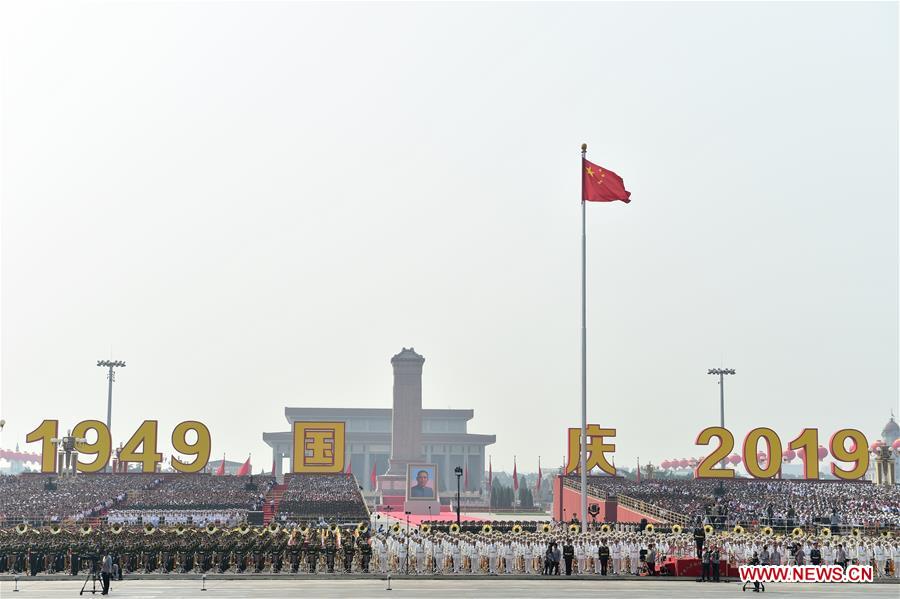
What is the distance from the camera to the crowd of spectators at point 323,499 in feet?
226

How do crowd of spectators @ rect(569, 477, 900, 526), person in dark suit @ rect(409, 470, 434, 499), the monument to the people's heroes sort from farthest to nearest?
1. the monument to the people's heroes
2. person in dark suit @ rect(409, 470, 434, 499)
3. crowd of spectators @ rect(569, 477, 900, 526)

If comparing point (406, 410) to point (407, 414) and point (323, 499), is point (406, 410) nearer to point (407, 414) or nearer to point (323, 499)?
point (407, 414)

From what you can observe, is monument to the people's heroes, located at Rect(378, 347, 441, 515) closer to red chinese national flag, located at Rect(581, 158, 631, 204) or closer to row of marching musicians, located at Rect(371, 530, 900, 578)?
red chinese national flag, located at Rect(581, 158, 631, 204)

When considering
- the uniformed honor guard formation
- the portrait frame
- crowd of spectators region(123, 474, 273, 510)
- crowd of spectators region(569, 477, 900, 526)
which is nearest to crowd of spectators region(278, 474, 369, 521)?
crowd of spectators region(123, 474, 273, 510)

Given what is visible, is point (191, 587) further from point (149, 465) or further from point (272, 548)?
point (149, 465)

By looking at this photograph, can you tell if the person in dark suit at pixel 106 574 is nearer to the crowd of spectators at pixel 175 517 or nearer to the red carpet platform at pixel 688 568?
the red carpet platform at pixel 688 568

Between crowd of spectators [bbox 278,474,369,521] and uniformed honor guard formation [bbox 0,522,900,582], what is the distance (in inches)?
893

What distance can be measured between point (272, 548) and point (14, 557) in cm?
977

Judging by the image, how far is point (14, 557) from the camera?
42.2 m

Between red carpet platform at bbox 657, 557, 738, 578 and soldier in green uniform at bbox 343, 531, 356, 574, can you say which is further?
soldier in green uniform at bbox 343, 531, 356, 574

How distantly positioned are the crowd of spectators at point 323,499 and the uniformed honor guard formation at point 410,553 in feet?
74.4

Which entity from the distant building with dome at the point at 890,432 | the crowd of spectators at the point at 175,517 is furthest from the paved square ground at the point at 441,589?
the distant building with dome at the point at 890,432

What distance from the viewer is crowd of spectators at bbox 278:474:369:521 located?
6875 centimetres
